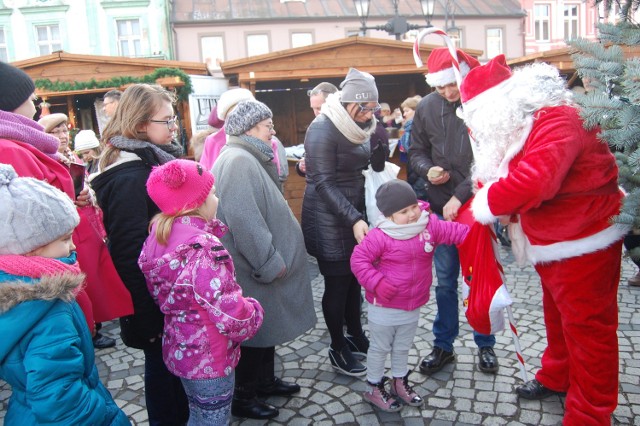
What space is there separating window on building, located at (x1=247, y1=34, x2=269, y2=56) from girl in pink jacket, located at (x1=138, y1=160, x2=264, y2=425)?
998 inches

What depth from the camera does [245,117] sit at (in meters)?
3.08

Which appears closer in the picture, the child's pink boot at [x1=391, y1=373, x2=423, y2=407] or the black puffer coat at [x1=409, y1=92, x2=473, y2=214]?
the child's pink boot at [x1=391, y1=373, x2=423, y2=407]

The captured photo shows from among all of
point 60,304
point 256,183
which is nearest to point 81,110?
point 256,183

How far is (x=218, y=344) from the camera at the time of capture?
2.41m

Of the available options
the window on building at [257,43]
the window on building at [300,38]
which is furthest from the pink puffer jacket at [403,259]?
the window on building at [300,38]

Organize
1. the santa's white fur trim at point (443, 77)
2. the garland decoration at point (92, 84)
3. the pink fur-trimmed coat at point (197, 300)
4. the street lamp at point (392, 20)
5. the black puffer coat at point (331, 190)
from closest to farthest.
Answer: the pink fur-trimmed coat at point (197, 300), the black puffer coat at point (331, 190), the santa's white fur trim at point (443, 77), the garland decoration at point (92, 84), the street lamp at point (392, 20)

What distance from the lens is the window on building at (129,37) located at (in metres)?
24.5

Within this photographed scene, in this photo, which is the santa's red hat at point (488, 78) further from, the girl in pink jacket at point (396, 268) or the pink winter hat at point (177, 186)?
the pink winter hat at point (177, 186)

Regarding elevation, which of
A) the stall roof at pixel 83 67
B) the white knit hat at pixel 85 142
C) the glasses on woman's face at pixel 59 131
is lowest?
the white knit hat at pixel 85 142

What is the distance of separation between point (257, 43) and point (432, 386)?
25.2m

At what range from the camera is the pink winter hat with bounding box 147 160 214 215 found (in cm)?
230

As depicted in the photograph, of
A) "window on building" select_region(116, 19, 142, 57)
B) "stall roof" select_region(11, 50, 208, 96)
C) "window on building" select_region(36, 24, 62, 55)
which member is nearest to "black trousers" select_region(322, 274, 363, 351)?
"stall roof" select_region(11, 50, 208, 96)

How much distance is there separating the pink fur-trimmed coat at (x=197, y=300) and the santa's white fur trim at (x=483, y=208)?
125cm

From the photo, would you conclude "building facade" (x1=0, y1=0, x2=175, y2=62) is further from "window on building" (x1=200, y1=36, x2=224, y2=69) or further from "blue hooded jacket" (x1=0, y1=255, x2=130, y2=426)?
"blue hooded jacket" (x1=0, y1=255, x2=130, y2=426)
